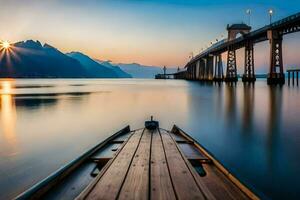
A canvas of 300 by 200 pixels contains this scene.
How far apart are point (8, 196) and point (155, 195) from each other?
20.5 feet

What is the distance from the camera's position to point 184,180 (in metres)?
5.80

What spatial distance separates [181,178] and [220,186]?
115cm

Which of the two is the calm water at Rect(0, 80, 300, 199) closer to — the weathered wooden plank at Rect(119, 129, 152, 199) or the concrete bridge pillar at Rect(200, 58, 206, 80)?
the weathered wooden plank at Rect(119, 129, 152, 199)

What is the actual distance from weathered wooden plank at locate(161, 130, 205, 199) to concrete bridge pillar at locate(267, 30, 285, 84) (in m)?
79.3

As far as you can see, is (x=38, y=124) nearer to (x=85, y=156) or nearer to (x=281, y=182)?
(x=85, y=156)

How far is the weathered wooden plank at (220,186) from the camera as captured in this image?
5.85 metres

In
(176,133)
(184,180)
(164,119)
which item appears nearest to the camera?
(184,180)

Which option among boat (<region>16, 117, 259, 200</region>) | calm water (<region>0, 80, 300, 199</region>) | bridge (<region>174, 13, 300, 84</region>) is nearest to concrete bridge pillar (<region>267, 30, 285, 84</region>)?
bridge (<region>174, 13, 300, 84</region>)

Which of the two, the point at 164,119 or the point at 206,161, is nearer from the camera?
the point at 206,161

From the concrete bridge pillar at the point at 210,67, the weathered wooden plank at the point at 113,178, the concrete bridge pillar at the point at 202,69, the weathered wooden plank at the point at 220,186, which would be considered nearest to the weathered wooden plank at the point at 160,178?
the weathered wooden plank at the point at 113,178

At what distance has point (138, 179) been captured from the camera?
5898 millimetres

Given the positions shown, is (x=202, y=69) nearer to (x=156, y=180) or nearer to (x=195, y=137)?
(x=195, y=137)

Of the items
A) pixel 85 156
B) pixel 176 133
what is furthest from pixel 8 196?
pixel 176 133

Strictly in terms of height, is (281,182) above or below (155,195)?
below
